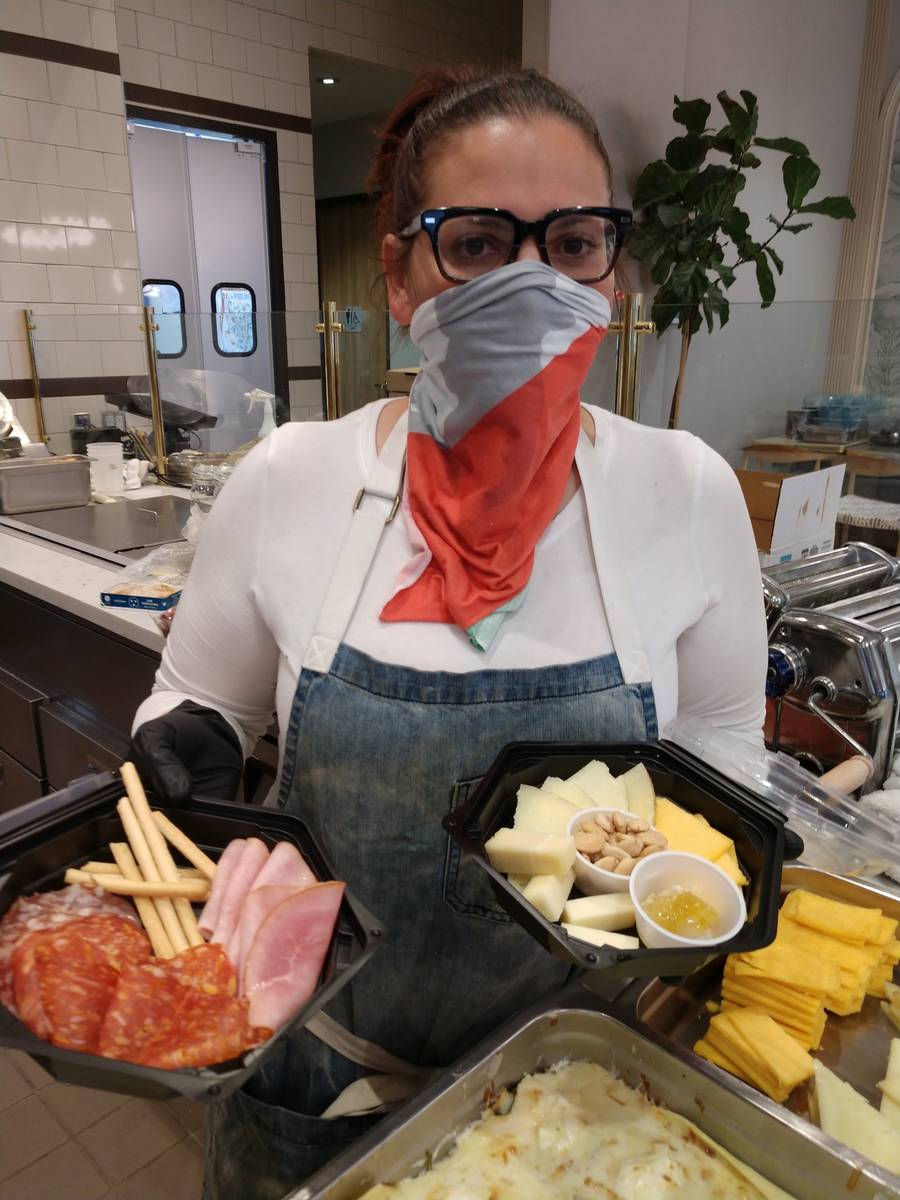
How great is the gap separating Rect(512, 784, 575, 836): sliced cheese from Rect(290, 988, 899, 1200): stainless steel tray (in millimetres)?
194

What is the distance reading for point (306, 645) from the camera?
3.52 ft

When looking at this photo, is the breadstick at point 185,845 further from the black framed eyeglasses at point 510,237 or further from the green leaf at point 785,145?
the green leaf at point 785,145

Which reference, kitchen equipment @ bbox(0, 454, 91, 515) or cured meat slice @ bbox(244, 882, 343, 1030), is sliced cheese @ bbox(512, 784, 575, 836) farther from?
kitchen equipment @ bbox(0, 454, 91, 515)

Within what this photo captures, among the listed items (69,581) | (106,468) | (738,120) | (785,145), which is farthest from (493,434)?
(785,145)

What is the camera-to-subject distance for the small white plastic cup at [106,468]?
3.30 meters

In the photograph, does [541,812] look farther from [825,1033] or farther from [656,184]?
[656,184]

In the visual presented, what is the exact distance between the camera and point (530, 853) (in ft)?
2.55

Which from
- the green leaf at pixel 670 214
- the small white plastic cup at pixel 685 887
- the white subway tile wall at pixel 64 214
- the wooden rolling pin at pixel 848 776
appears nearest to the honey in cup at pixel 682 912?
the small white plastic cup at pixel 685 887

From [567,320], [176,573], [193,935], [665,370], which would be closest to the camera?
[193,935]

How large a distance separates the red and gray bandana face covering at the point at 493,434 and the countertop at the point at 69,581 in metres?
1.00

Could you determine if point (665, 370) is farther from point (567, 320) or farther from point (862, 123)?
point (862, 123)

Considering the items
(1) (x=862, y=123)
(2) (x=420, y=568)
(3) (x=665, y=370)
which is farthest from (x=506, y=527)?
(1) (x=862, y=123)

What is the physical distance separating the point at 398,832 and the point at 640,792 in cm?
31

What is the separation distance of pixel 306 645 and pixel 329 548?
0.42ft
